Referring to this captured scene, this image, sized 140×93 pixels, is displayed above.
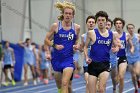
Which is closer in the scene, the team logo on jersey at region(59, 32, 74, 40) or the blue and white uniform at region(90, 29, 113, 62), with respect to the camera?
the blue and white uniform at region(90, 29, 113, 62)

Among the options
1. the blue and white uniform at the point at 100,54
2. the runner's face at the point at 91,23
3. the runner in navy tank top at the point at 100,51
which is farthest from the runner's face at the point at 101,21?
the runner's face at the point at 91,23

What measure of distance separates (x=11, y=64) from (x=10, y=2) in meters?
3.28

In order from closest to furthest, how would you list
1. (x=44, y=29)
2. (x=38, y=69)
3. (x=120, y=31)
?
1. (x=120, y=31)
2. (x=38, y=69)
3. (x=44, y=29)

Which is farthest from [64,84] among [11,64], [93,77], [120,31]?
[11,64]

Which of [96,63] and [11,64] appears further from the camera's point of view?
[11,64]

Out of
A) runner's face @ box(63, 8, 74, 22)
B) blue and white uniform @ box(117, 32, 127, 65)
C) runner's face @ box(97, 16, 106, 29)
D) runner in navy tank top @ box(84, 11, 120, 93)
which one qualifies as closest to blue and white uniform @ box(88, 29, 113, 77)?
runner in navy tank top @ box(84, 11, 120, 93)

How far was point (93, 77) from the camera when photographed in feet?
32.8

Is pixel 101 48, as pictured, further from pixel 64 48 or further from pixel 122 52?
pixel 122 52

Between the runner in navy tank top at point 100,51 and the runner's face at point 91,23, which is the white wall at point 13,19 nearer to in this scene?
the runner's face at point 91,23

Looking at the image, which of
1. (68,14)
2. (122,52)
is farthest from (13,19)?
(68,14)

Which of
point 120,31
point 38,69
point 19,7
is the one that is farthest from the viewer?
point 19,7

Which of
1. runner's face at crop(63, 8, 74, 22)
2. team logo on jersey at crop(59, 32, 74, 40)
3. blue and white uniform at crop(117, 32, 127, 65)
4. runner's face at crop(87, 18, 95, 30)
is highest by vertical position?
runner's face at crop(63, 8, 74, 22)

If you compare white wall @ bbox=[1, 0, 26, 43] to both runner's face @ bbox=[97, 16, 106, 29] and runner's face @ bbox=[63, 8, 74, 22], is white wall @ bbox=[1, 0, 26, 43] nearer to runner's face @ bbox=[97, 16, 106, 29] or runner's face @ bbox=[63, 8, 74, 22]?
runner's face @ bbox=[63, 8, 74, 22]

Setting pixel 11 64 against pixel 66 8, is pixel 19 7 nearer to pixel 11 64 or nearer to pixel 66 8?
pixel 11 64
